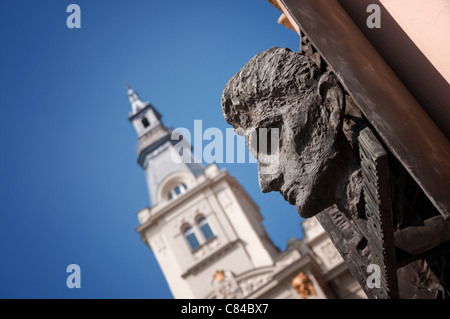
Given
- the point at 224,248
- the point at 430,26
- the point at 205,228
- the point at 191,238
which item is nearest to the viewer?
the point at 430,26

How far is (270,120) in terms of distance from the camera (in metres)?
2.68

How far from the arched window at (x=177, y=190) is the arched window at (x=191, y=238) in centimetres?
331

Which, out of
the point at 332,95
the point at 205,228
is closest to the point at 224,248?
the point at 205,228

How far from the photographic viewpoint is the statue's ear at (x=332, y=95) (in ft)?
8.03

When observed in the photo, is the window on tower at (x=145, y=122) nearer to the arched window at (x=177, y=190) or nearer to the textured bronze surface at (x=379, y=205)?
the arched window at (x=177, y=190)

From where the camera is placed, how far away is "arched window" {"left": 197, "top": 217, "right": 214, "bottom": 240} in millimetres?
24875

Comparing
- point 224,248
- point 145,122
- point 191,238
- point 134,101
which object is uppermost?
point 134,101

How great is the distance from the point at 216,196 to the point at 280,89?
917 inches

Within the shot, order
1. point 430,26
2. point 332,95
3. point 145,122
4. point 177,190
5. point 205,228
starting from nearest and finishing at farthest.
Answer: point 430,26 < point 332,95 < point 205,228 < point 177,190 < point 145,122

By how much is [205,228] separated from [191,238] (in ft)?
2.93

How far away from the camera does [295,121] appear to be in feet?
8.43

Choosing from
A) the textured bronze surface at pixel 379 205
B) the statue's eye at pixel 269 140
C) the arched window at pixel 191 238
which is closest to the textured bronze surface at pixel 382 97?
the textured bronze surface at pixel 379 205

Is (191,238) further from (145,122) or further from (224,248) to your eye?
A: (145,122)
